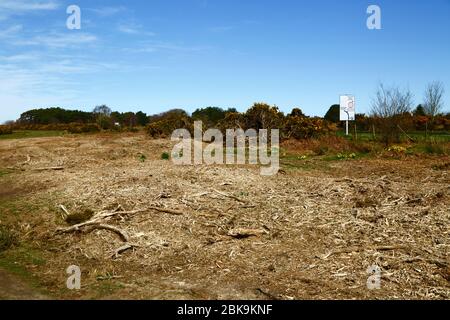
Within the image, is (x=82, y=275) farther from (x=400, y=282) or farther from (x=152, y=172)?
(x=152, y=172)

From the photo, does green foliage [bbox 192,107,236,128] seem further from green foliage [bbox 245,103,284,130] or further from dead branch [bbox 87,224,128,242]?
dead branch [bbox 87,224,128,242]

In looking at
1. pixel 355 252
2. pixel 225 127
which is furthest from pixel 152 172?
pixel 225 127

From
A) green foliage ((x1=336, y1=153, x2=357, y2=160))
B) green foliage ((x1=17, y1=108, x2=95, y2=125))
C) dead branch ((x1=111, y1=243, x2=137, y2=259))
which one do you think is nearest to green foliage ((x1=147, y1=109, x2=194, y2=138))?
green foliage ((x1=336, y1=153, x2=357, y2=160))

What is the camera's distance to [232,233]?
7.75 meters

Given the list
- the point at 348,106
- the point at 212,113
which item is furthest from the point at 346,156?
the point at 212,113

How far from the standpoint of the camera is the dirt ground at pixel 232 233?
5.83 meters

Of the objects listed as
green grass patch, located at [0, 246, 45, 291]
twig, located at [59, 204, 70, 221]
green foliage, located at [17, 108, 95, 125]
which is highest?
green foliage, located at [17, 108, 95, 125]

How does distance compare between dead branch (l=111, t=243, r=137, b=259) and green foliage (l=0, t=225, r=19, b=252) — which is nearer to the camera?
dead branch (l=111, t=243, r=137, b=259)

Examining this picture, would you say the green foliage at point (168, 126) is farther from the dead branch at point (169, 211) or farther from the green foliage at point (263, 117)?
the dead branch at point (169, 211)

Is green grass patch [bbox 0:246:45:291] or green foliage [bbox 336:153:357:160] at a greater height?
green foliage [bbox 336:153:357:160]

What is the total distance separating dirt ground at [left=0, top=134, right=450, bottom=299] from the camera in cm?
583

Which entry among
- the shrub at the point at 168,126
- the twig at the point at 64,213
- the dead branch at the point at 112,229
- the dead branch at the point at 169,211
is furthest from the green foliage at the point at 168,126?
the dead branch at the point at 112,229
